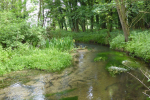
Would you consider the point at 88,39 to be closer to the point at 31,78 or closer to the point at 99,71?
the point at 99,71

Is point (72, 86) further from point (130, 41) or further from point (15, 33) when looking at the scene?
point (130, 41)

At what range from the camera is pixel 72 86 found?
4336 mm

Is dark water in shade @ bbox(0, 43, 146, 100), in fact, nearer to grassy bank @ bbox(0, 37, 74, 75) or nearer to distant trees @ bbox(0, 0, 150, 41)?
grassy bank @ bbox(0, 37, 74, 75)

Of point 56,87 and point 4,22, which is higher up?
point 4,22

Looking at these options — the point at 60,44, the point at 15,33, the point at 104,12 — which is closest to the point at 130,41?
the point at 60,44

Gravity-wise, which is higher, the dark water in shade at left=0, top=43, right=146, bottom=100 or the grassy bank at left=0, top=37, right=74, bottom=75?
the grassy bank at left=0, top=37, right=74, bottom=75

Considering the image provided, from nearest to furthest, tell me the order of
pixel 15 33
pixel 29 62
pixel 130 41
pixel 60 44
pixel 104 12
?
pixel 29 62, pixel 15 33, pixel 130 41, pixel 60 44, pixel 104 12

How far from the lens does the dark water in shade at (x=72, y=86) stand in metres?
3.64

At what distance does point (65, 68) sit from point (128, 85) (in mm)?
2803

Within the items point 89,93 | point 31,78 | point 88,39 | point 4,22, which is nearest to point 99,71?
point 89,93

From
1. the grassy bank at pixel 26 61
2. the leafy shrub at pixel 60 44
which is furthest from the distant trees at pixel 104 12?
the grassy bank at pixel 26 61

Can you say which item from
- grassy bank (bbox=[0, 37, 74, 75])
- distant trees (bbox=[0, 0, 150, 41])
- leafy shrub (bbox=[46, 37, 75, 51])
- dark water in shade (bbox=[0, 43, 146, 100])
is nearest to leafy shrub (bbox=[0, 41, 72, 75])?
grassy bank (bbox=[0, 37, 74, 75])

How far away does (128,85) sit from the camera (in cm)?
432

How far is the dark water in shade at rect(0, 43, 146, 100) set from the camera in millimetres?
3637
